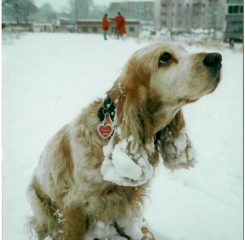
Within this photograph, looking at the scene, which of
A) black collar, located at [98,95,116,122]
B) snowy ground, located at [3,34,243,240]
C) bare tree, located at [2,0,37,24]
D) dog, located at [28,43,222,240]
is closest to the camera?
dog, located at [28,43,222,240]

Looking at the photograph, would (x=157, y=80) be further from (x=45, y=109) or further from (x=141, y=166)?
(x=45, y=109)

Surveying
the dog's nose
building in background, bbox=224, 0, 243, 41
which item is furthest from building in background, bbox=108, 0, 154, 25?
the dog's nose

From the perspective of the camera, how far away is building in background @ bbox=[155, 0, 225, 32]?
2418 millimetres

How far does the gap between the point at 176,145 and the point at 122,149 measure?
468 millimetres

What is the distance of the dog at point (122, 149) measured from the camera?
1.91 m

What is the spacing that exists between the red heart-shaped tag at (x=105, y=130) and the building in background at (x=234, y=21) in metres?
0.99

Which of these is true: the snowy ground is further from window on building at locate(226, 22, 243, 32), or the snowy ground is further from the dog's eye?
the dog's eye

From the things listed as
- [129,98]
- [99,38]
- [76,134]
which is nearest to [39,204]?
[76,134]

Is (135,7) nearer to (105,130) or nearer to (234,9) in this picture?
(234,9)

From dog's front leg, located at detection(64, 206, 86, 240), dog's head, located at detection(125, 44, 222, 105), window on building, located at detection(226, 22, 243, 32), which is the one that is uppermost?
window on building, located at detection(226, 22, 243, 32)

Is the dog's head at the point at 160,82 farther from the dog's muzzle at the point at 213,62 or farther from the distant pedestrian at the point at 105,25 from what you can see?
the distant pedestrian at the point at 105,25

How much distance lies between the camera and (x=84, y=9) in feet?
8.09

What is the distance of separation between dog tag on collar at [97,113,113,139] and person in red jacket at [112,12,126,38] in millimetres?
645

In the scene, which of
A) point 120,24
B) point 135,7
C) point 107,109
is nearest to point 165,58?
point 107,109
